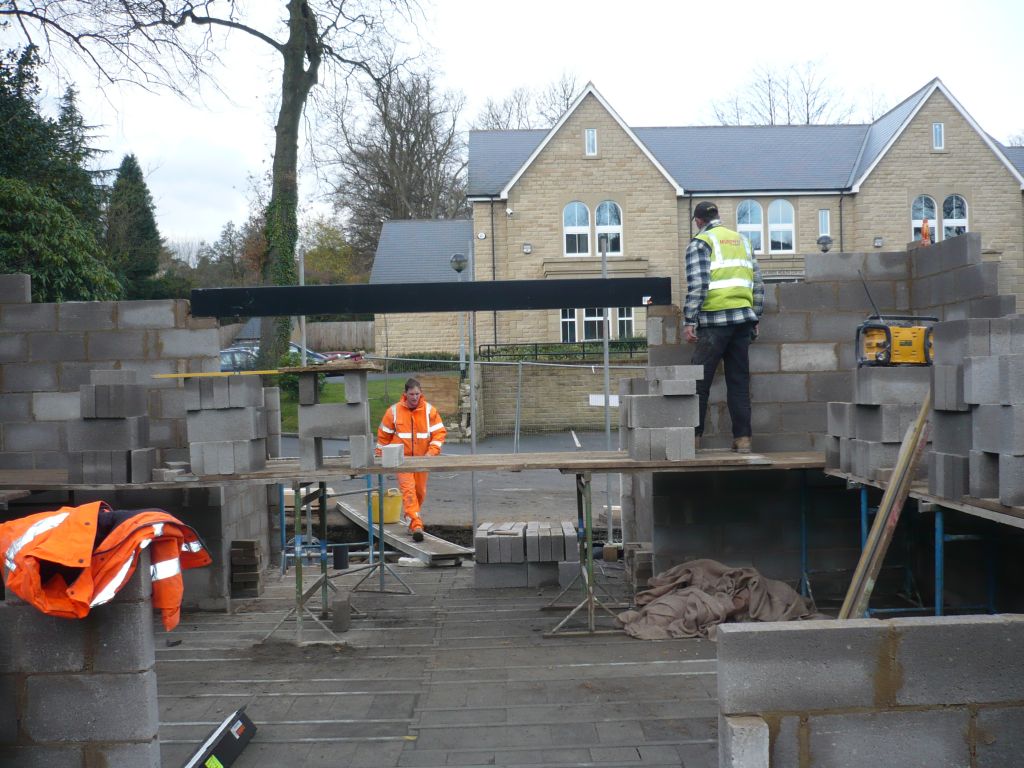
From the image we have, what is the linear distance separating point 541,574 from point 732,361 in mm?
3238

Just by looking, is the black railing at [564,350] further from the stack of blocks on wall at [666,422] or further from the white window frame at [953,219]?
the stack of blocks on wall at [666,422]

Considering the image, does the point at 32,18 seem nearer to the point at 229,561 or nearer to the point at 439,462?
the point at 229,561

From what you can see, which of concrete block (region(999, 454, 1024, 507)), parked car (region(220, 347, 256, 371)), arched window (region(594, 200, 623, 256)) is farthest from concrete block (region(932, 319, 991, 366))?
arched window (region(594, 200, 623, 256))

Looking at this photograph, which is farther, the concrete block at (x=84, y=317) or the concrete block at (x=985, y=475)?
the concrete block at (x=84, y=317)

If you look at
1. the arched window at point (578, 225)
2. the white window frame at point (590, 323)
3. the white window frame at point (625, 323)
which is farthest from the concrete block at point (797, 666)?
the arched window at point (578, 225)

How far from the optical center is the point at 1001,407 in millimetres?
5473

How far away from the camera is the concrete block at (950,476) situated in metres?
5.91

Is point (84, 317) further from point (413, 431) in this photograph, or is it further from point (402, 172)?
point (402, 172)

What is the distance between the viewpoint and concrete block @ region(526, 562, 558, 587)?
33.8ft

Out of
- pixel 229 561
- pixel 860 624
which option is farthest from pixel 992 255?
pixel 860 624

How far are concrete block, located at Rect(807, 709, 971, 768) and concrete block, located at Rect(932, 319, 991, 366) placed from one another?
2.53 meters

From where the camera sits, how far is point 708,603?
8141 mm

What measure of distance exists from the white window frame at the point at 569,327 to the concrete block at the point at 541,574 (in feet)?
70.8

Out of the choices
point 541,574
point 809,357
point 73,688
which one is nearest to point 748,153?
point 809,357
